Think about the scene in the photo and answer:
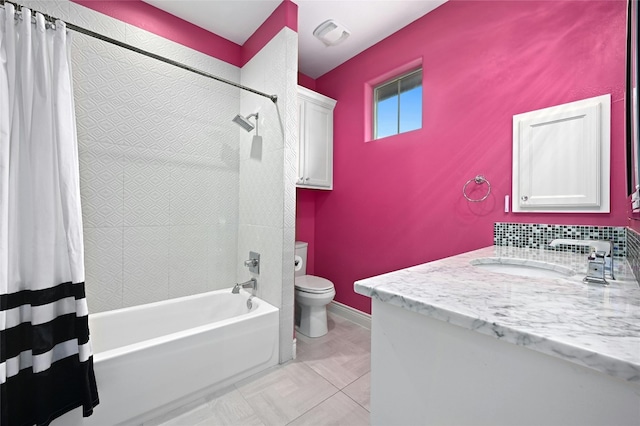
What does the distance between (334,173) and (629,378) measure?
2647 mm

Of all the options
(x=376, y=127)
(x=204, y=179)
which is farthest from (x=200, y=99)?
(x=376, y=127)

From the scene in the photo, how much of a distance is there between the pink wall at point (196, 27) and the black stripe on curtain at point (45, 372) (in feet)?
6.48

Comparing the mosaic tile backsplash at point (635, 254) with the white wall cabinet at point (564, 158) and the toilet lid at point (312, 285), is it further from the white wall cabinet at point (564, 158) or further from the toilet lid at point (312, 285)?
the toilet lid at point (312, 285)

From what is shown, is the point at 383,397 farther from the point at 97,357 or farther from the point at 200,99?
the point at 200,99

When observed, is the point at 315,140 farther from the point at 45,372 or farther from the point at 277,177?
the point at 45,372

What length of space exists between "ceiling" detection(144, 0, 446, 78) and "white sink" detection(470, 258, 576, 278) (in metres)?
2.06

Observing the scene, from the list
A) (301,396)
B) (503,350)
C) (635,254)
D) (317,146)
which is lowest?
(301,396)

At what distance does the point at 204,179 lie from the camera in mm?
2246

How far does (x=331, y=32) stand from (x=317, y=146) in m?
1.02

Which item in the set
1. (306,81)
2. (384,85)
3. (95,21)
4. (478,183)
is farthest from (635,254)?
(95,21)

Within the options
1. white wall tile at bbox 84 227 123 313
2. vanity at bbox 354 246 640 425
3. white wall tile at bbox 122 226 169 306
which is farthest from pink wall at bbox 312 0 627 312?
white wall tile at bbox 84 227 123 313

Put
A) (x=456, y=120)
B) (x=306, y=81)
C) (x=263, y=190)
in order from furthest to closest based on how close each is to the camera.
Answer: (x=306, y=81) < (x=263, y=190) < (x=456, y=120)

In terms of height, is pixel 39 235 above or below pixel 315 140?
below

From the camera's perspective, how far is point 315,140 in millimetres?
2709
